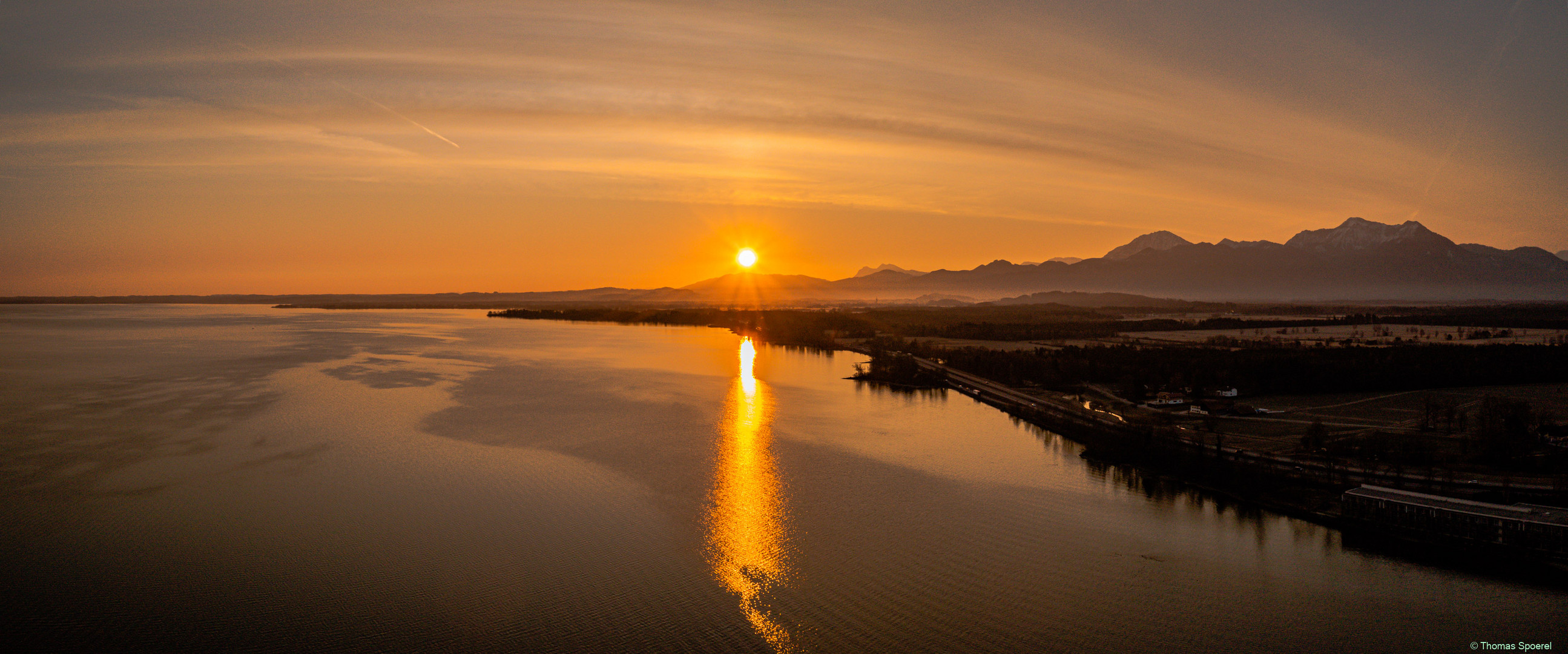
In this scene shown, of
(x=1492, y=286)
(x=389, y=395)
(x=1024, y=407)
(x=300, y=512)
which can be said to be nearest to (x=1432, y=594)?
(x=1024, y=407)

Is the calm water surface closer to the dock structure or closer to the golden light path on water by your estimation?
the golden light path on water

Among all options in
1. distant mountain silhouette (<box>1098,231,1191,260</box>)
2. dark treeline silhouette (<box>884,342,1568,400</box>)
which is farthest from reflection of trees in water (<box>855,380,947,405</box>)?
distant mountain silhouette (<box>1098,231,1191,260</box>)

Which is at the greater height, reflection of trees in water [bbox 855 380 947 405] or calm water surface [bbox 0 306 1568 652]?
reflection of trees in water [bbox 855 380 947 405]

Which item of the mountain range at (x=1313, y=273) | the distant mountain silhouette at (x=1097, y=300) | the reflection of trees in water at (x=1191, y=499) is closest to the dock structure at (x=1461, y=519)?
the reflection of trees in water at (x=1191, y=499)

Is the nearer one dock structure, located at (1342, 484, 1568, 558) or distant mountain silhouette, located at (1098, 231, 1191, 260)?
dock structure, located at (1342, 484, 1568, 558)

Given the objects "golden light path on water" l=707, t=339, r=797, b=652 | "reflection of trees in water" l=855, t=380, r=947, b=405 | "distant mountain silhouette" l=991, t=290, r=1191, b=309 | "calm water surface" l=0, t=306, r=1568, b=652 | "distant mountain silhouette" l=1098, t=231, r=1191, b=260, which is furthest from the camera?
"distant mountain silhouette" l=1098, t=231, r=1191, b=260

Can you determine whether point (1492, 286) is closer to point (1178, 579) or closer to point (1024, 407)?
point (1024, 407)

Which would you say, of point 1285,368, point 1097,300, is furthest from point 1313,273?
point 1285,368

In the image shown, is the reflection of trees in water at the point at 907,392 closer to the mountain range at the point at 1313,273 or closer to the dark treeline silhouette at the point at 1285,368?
the dark treeline silhouette at the point at 1285,368
